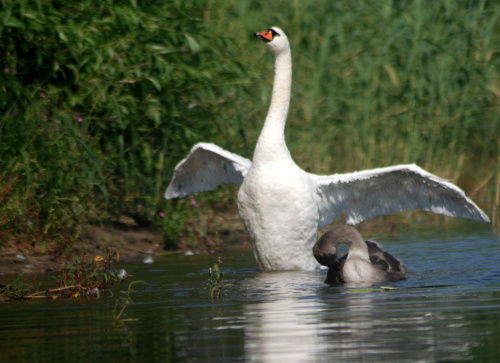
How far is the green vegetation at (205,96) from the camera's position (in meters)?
9.41

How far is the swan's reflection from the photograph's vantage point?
15.3 ft

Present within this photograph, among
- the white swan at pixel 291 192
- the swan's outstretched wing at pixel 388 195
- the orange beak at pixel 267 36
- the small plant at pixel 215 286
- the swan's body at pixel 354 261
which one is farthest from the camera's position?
the orange beak at pixel 267 36

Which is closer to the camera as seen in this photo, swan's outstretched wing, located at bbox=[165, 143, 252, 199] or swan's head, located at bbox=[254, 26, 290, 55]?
swan's head, located at bbox=[254, 26, 290, 55]

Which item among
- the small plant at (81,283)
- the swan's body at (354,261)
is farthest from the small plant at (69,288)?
the swan's body at (354,261)

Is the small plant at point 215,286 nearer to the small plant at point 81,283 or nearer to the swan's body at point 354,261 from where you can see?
the small plant at point 81,283

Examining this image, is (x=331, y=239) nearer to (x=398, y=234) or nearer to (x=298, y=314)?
(x=298, y=314)

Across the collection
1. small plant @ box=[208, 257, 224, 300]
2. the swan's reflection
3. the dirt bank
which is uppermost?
the dirt bank

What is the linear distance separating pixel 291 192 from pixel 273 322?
2950mm

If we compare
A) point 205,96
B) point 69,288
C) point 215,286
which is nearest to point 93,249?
point 205,96

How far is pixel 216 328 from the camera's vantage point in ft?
18.2

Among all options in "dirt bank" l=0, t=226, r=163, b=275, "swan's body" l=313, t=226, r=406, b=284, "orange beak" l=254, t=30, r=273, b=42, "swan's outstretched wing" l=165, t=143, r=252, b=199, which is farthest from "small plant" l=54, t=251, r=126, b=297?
"orange beak" l=254, t=30, r=273, b=42

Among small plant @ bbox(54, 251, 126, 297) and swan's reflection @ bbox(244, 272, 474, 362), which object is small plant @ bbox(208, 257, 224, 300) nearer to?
swan's reflection @ bbox(244, 272, 474, 362)

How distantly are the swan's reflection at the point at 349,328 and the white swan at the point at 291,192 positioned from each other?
156 centimetres

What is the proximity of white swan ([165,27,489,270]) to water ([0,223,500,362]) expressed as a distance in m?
0.38
